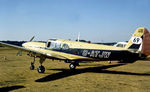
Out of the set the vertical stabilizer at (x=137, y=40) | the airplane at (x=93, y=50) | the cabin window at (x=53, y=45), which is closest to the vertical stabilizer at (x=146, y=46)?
the airplane at (x=93, y=50)

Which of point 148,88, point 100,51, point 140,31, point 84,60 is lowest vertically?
point 148,88

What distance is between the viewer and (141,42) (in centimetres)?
1288

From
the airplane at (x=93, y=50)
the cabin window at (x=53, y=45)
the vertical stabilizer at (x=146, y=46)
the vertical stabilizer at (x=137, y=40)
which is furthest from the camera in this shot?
the cabin window at (x=53, y=45)

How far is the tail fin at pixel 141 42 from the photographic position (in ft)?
39.9

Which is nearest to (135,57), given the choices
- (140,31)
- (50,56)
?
(140,31)

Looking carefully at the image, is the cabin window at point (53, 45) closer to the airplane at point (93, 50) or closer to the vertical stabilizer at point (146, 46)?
the airplane at point (93, 50)

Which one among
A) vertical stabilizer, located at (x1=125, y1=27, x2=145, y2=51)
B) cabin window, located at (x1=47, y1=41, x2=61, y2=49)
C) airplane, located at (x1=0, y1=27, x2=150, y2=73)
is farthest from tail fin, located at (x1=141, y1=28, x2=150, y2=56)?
cabin window, located at (x1=47, y1=41, x2=61, y2=49)

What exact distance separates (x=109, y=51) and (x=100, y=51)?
2.40 feet

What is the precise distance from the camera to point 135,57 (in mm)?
12305

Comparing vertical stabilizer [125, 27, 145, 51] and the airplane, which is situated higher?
vertical stabilizer [125, 27, 145, 51]

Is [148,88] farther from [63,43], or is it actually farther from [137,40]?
[63,43]

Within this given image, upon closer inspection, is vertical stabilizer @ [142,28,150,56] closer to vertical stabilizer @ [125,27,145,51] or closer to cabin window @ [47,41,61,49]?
vertical stabilizer @ [125,27,145,51]

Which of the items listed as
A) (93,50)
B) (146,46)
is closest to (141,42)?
(146,46)

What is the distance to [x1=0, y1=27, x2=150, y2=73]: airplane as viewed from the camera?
40.2ft
